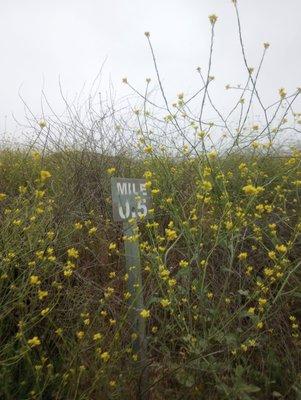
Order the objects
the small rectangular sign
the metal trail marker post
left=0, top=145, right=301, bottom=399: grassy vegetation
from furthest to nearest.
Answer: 1. the small rectangular sign
2. the metal trail marker post
3. left=0, top=145, right=301, bottom=399: grassy vegetation

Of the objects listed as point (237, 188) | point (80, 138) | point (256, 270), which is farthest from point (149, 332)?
point (80, 138)

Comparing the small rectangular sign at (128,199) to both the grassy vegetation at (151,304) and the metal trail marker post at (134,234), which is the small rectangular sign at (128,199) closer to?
the metal trail marker post at (134,234)

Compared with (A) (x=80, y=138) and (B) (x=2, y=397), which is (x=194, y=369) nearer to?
(B) (x=2, y=397)

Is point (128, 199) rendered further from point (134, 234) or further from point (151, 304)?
point (151, 304)

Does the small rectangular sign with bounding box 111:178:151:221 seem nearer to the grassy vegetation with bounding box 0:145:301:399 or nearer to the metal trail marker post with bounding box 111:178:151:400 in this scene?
the metal trail marker post with bounding box 111:178:151:400

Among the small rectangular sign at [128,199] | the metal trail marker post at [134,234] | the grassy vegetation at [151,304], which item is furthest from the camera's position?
the small rectangular sign at [128,199]

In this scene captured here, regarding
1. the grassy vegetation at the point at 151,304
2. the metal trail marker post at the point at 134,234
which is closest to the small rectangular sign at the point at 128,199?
the metal trail marker post at the point at 134,234

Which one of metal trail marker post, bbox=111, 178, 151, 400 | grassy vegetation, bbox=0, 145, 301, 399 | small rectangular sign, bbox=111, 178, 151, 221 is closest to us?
grassy vegetation, bbox=0, 145, 301, 399

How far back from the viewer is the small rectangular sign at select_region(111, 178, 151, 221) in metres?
1.84

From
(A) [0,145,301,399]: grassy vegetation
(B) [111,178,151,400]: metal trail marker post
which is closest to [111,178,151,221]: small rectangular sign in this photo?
(B) [111,178,151,400]: metal trail marker post

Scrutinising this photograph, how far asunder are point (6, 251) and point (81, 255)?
701mm

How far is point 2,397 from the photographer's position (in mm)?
1401

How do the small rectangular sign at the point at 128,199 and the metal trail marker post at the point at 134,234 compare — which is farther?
the small rectangular sign at the point at 128,199

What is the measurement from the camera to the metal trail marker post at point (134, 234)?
62.6 inches
